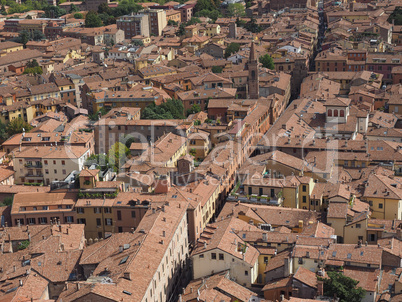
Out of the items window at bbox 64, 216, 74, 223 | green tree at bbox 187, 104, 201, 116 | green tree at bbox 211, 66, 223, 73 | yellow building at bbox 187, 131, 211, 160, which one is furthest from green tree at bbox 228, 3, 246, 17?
window at bbox 64, 216, 74, 223

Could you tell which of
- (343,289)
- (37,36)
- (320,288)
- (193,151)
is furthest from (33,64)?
(343,289)

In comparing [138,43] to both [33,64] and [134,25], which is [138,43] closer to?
[134,25]

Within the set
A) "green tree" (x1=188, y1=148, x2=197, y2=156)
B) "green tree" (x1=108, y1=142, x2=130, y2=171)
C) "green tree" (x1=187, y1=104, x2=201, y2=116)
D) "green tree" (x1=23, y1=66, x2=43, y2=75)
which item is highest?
"green tree" (x1=23, y1=66, x2=43, y2=75)

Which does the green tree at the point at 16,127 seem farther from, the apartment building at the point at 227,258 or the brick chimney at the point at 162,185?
the apartment building at the point at 227,258

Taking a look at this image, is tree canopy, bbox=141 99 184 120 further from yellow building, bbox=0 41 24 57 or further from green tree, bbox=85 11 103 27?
green tree, bbox=85 11 103 27

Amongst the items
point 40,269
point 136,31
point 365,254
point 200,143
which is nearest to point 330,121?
point 200,143

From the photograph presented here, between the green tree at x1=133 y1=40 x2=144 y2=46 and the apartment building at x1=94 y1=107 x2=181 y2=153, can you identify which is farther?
the green tree at x1=133 y1=40 x2=144 y2=46

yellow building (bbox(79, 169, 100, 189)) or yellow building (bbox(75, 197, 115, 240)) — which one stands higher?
yellow building (bbox(79, 169, 100, 189))
